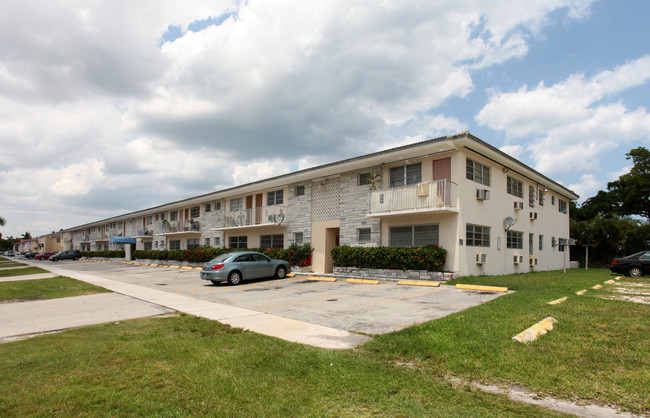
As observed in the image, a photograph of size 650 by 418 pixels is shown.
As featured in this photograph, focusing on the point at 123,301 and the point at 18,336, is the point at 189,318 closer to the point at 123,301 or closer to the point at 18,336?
the point at 18,336

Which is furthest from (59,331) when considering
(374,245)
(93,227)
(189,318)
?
(93,227)

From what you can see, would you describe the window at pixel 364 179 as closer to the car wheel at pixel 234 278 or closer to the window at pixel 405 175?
the window at pixel 405 175

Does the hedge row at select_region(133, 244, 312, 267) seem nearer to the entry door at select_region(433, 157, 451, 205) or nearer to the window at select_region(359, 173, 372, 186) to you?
the window at select_region(359, 173, 372, 186)

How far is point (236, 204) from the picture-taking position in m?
31.5

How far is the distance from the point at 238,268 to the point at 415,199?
8.32 meters

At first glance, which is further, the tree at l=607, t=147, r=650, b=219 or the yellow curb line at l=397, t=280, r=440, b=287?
the tree at l=607, t=147, r=650, b=219

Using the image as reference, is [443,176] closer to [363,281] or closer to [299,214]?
[363,281]

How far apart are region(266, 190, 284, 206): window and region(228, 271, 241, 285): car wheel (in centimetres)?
956

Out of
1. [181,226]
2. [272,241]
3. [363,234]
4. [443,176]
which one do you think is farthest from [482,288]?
[181,226]

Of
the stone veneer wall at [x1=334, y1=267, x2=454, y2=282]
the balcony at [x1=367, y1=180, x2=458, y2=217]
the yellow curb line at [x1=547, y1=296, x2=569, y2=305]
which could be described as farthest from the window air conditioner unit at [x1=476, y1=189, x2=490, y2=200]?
the yellow curb line at [x1=547, y1=296, x2=569, y2=305]

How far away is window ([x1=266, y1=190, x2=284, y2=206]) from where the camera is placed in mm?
26770

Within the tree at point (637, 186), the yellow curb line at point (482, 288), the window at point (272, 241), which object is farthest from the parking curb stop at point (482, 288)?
the tree at point (637, 186)

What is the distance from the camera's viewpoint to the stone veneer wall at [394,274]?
16.0 m

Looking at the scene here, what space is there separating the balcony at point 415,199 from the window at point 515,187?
21.0 ft
